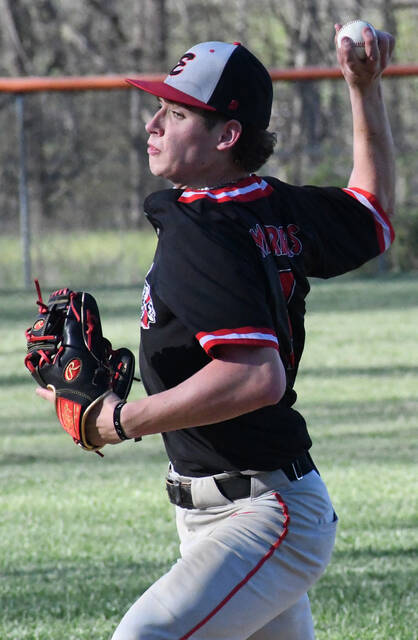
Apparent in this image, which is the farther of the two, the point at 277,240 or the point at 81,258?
the point at 81,258

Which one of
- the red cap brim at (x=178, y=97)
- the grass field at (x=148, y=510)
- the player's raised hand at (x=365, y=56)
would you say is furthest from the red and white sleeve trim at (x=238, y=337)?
the grass field at (x=148, y=510)

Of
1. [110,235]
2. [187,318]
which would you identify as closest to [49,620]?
[187,318]

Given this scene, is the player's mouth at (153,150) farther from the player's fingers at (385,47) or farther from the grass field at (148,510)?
the grass field at (148,510)

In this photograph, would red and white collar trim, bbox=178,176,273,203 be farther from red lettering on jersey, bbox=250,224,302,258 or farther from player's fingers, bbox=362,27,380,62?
player's fingers, bbox=362,27,380,62

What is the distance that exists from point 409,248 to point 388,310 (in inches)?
154

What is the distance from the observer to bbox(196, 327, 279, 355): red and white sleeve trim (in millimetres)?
2240

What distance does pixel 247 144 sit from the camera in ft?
8.41

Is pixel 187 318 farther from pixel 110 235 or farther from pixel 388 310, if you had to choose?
pixel 110 235

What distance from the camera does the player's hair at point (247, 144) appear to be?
8.30 feet

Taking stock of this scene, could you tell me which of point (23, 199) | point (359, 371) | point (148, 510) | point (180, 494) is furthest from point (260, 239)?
point (23, 199)

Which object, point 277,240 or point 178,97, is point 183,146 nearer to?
point 178,97

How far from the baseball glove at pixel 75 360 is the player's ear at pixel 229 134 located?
461 millimetres

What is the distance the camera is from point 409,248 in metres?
17.0

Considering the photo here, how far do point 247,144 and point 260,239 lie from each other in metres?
0.27
